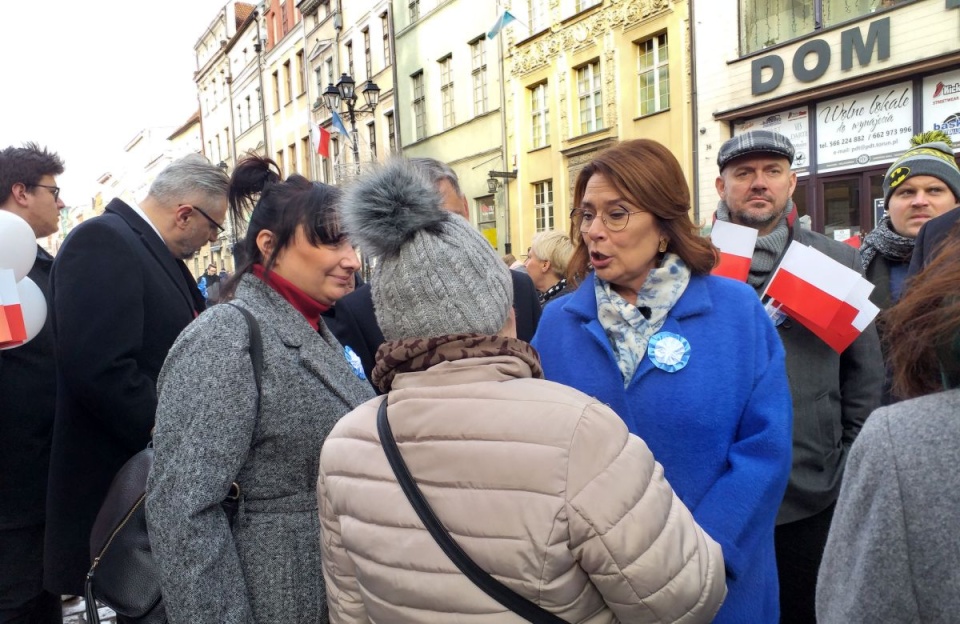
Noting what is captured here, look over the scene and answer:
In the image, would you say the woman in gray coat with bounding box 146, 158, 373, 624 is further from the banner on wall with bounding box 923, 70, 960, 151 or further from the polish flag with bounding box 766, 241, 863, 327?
the banner on wall with bounding box 923, 70, 960, 151

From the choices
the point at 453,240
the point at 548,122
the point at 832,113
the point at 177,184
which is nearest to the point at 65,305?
the point at 177,184

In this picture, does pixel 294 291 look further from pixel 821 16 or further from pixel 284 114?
pixel 284 114

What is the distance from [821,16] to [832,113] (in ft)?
5.12

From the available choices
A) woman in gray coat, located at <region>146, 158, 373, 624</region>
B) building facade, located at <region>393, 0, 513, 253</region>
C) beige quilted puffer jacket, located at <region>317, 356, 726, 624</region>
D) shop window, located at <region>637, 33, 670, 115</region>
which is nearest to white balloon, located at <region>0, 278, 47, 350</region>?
woman in gray coat, located at <region>146, 158, 373, 624</region>

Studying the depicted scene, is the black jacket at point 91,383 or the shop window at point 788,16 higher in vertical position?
the shop window at point 788,16

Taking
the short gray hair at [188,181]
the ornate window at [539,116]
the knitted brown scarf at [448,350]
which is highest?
the ornate window at [539,116]

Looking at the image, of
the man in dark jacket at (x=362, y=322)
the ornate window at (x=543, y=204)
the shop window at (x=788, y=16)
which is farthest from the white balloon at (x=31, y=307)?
the ornate window at (x=543, y=204)

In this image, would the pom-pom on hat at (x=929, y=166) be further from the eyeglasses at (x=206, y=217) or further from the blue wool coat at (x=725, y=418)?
the eyeglasses at (x=206, y=217)

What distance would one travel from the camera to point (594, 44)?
51.1 ft

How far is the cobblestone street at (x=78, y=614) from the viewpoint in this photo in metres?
4.03

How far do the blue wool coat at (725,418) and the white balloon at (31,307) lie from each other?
213 cm

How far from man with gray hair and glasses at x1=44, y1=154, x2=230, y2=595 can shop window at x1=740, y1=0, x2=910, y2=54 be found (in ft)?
37.9

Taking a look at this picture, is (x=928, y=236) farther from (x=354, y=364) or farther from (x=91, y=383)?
(x=91, y=383)

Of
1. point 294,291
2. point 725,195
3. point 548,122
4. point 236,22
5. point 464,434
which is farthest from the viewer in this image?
point 236,22
